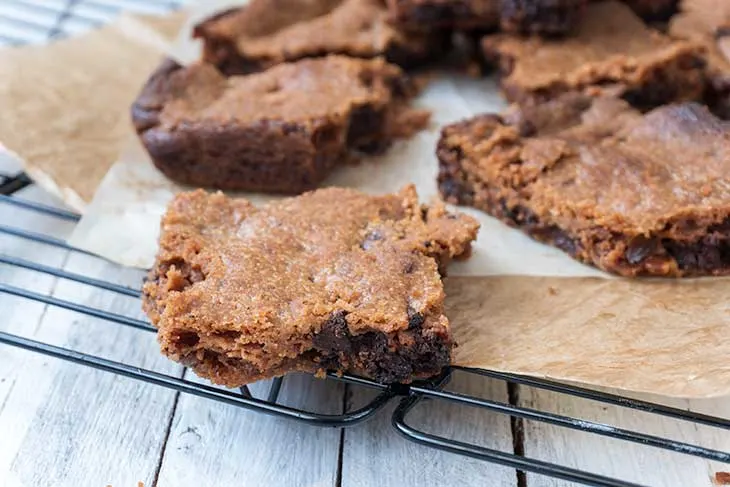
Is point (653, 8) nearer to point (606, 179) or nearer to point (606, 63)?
point (606, 63)

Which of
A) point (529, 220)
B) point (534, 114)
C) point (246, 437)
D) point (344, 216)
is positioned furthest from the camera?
point (534, 114)

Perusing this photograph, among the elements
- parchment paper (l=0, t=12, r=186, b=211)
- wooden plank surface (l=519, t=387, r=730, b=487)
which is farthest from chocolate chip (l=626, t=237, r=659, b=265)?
parchment paper (l=0, t=12, r=186, b=211)

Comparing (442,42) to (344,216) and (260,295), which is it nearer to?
(344,216)

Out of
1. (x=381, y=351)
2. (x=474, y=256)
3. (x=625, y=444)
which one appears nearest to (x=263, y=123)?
(x=474, y=256)

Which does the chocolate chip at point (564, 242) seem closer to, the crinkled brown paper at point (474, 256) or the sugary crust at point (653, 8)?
the crinkled brown paper at point (474, 256)

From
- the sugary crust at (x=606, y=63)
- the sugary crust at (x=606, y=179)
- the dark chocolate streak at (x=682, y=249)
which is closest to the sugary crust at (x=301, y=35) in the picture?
the sugary crust at (x=606, y=63)

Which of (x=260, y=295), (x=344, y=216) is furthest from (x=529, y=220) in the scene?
(x=260, y=295)
